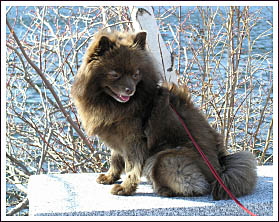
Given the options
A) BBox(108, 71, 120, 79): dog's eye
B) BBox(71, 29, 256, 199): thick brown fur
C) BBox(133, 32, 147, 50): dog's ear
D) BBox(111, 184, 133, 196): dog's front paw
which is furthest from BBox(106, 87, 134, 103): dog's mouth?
BBox(111, 184, 133, 196): dog's front paw

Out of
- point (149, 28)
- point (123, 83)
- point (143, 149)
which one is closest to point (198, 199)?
point (143, 149)

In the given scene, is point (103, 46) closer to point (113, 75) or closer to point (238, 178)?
point (113, 75)

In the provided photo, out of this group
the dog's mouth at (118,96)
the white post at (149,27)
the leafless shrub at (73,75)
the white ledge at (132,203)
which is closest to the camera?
the white ledge at (132,203)

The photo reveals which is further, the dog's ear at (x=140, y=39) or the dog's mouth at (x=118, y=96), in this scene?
the dog's ear at (x=140, y=39)

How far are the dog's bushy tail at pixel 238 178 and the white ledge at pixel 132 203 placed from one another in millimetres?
52

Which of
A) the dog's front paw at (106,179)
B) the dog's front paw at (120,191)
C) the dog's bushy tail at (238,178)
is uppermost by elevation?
the dog's bushy tail at (238,178)

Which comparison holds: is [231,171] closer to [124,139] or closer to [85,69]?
[124,139]

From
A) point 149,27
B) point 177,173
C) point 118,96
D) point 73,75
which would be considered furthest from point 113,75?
point 73,75

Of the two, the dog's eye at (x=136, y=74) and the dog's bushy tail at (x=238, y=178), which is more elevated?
the dog's eye at (x=136, y=74)

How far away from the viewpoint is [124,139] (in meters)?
2.89

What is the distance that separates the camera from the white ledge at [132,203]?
2654 mm

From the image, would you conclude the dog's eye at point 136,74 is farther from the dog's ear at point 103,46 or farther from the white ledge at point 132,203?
the white ledge at point 132,203

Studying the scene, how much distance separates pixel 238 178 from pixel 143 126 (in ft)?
2.58

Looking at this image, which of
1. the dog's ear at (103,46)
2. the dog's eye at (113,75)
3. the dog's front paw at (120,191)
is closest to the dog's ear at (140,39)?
the dog's ear at (103,46)
